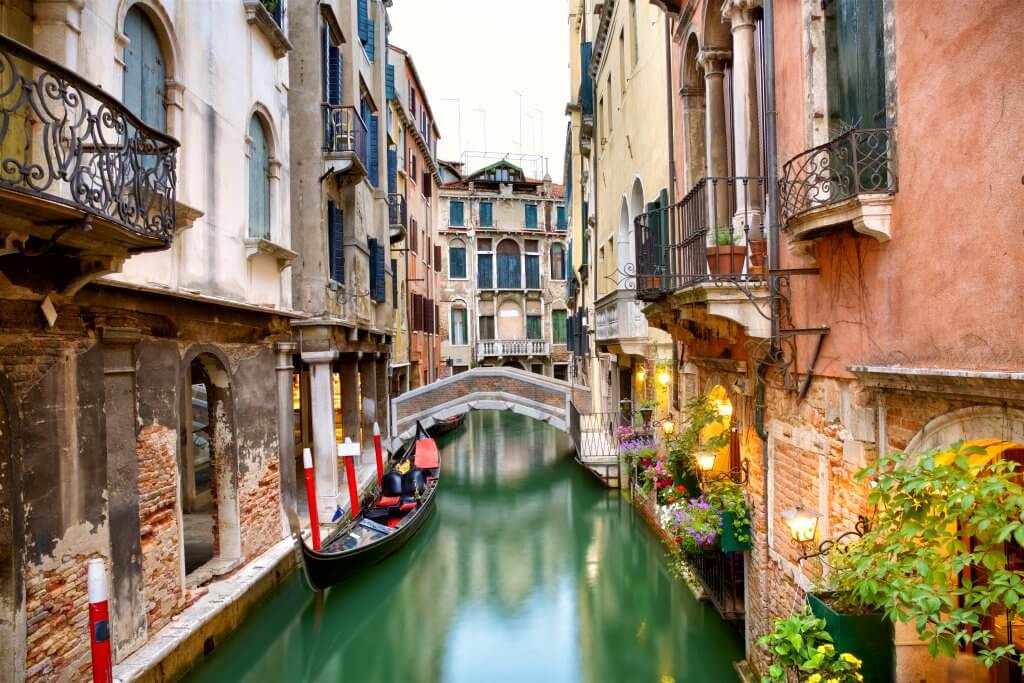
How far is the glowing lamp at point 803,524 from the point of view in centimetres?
413

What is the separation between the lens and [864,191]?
3400 mm

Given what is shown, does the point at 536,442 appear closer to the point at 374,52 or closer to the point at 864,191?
the point at 374,52

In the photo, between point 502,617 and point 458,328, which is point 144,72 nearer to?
point 502,617

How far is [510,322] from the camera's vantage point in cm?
3206

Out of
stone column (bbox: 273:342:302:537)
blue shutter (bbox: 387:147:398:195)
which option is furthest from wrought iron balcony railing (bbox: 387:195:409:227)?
stone column (bbox: 273:342:302:537)

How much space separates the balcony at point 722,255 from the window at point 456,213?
25405mm

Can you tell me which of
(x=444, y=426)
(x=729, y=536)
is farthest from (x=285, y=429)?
(x=444, y=426)

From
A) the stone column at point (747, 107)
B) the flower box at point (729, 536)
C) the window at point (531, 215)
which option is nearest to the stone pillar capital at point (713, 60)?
the stone column at point (747, 107)

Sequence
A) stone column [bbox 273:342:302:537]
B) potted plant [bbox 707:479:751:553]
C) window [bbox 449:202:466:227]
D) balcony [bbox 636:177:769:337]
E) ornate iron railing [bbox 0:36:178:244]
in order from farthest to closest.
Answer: window [bbox 449:202:466:227]
stone column [bbox 273:342:302:537]
potted plant [bbox 707:479:751:553]
balcony [bbox 636:177:769:337]
ornate iron railing [bbox 0:36:178:244]

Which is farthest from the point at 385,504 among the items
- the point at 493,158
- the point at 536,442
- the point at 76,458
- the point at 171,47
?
the point at 493,158

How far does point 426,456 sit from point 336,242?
443 cm

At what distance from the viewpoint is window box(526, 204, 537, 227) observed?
105 ft

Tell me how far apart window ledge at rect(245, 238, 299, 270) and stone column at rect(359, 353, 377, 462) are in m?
6.01

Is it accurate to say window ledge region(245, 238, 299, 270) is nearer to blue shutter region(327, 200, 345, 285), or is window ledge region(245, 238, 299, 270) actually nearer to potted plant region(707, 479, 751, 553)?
blue shutter region(327, 200, 345, 285)
